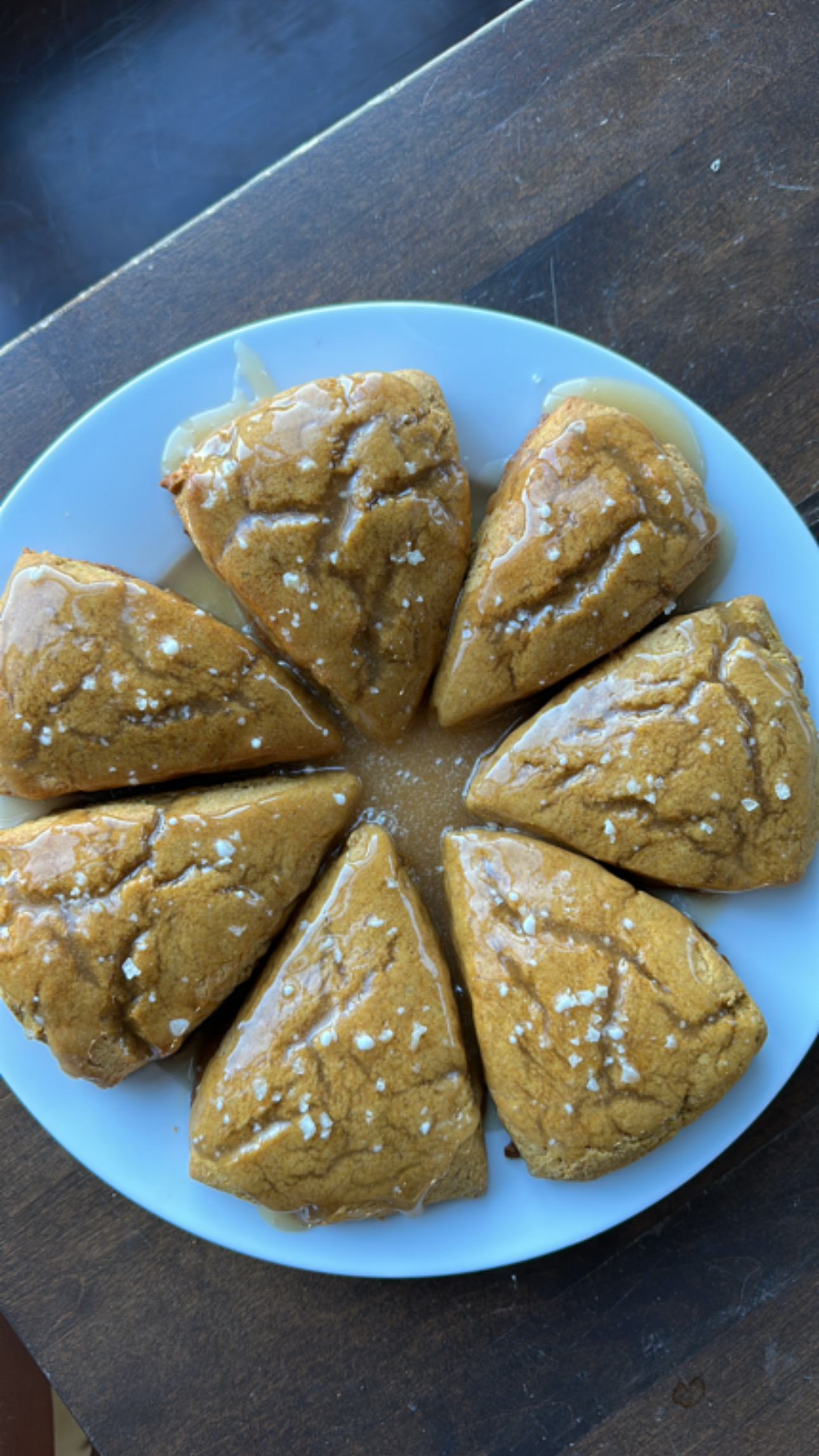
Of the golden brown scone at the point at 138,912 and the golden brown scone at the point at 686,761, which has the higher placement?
the golden brown scone at the point at 138,912

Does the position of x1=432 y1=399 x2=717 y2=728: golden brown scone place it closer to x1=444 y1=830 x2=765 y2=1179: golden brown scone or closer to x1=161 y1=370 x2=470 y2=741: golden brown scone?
x1=161 y1=370 x2=470 y2=741: golden brown scone

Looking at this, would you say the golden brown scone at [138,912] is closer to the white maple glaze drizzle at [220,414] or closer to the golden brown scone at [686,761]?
the golden brown scone at [686,761]

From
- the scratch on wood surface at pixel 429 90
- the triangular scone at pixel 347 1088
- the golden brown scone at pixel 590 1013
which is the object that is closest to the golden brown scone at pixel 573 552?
the golden brown scone at pixel 590 1013

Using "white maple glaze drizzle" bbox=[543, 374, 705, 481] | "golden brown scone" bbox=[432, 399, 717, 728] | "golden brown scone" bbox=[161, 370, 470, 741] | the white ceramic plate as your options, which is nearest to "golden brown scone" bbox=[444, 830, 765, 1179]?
the white ceramic plate

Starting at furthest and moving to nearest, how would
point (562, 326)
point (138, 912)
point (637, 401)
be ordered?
1. point (562, 326)
2. point (637, 401)
3. point (138, 912)

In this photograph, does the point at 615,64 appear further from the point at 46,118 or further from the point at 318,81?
the point at 46,118

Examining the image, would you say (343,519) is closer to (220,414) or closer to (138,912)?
(220,414)

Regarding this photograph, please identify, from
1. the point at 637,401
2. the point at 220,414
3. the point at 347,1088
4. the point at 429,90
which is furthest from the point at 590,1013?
the point at 429,90
